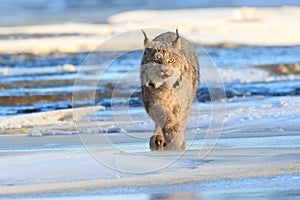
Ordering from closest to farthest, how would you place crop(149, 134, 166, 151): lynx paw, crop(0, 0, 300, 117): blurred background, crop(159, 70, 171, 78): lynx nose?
crop(159, 70, 171, 78): lynx nose
crop(149, 134, 166, 151): lynx paw
crop(0, 0, 300, 117): blurred background

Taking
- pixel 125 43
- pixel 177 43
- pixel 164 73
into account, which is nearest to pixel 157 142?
pixel 164 73

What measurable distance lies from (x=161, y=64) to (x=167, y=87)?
25 centimetres

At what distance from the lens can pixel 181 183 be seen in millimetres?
7637

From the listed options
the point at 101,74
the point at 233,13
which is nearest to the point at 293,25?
the point at 233,13

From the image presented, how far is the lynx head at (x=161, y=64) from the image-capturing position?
9148 millimetres

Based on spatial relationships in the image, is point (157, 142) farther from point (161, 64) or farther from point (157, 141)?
point (161, 64)

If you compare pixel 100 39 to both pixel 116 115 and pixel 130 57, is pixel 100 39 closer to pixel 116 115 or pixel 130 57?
pixel 130 57

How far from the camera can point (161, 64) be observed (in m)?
9.14

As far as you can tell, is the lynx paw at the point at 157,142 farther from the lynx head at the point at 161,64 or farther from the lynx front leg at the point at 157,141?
the lynx head at the point at 161,64

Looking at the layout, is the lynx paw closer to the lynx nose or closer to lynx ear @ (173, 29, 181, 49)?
the lynx nose

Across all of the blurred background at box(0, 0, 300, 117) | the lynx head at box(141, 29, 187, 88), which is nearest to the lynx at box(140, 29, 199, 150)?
the lynx head at box(141, 29, 187, 88)

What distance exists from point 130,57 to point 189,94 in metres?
16.3

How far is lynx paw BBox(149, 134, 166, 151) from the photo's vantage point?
9.57m

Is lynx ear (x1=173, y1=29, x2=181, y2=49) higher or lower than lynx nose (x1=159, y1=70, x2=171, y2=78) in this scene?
higher
